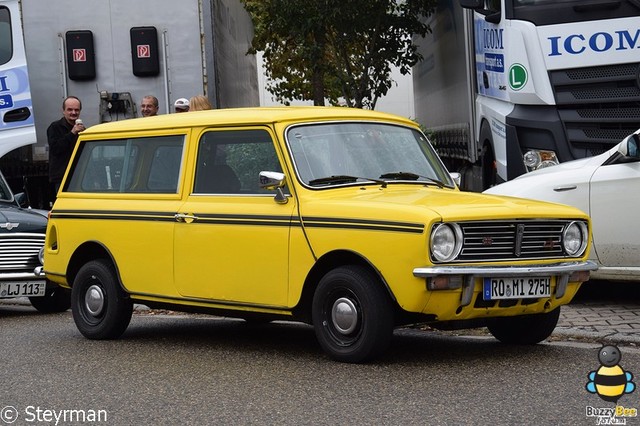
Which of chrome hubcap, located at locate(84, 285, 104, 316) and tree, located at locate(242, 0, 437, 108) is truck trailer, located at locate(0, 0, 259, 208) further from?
chrome hubcap, located at locate(84, 285, 104, 316)

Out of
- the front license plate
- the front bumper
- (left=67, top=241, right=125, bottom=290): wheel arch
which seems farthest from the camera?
(left=67, top=241, right=125, bottom=290): wheel arch

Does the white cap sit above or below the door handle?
above

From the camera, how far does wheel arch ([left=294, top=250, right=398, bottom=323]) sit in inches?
329

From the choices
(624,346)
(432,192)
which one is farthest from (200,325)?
(624,346)

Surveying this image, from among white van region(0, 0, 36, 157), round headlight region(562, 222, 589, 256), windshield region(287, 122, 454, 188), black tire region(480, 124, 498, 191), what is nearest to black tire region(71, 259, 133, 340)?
windshield region(287, 122, 454, 188)

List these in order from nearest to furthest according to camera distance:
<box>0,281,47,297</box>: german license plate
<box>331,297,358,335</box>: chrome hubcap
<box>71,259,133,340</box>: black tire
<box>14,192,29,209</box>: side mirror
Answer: <box>331,297,358,335</box>: chrome hubcap < <box>71,259,133,340</box>: black tire < <box>0,281,47,297</box>: german license plate < <box>14,192,29,209</box>: side mirror

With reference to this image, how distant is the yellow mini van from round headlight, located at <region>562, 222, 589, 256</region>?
0.5 inches

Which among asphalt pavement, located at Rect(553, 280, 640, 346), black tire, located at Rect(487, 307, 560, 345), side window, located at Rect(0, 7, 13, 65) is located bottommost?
asphalt pavement, located at Rect(553, 280, 640, 346)

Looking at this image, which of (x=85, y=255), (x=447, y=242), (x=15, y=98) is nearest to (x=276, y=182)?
(x=447, y=242)

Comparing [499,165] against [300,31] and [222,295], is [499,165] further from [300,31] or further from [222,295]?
[300,31]

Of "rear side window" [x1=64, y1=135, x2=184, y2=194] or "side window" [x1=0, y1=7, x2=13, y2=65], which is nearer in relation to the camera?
"rear side window" [x1=64, y1=135, x2=184, y2=194]

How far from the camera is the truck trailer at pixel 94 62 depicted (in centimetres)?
1716

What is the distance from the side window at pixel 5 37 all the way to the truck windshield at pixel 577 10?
7405 millimetres

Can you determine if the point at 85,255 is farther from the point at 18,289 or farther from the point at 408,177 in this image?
the point at 408,177
